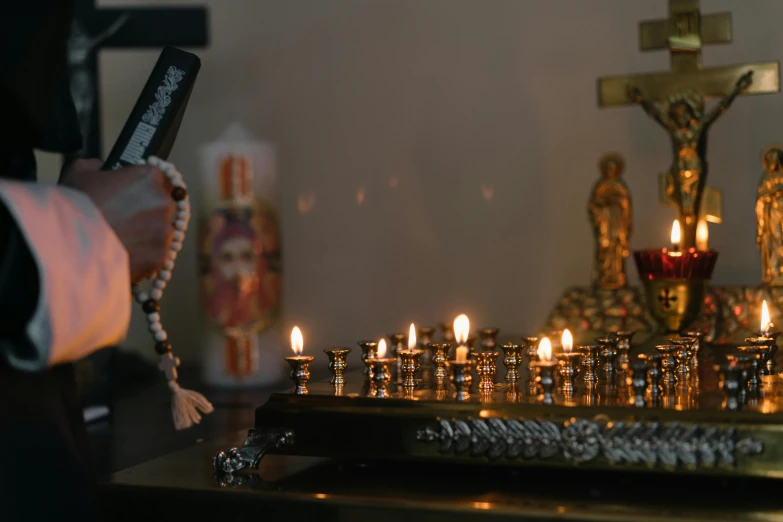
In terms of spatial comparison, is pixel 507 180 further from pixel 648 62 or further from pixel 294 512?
pixel 294 512

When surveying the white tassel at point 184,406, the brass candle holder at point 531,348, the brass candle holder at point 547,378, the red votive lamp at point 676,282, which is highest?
the red votive lamp at point 676,282

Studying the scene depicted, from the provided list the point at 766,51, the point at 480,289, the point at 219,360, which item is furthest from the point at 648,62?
the point at 219,360

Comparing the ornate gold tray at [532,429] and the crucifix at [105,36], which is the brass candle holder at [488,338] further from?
the crucifix at [105,36]

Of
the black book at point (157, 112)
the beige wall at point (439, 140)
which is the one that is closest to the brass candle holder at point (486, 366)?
the black book at point (157, 112)

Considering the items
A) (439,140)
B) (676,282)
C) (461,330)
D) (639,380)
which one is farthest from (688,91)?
(639,380)

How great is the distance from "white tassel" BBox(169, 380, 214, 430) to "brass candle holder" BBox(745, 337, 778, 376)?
45 centimetres

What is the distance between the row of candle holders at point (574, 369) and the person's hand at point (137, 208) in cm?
21

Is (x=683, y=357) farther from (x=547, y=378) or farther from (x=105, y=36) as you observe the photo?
(x=105, y=36)

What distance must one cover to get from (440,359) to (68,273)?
1.32 feet

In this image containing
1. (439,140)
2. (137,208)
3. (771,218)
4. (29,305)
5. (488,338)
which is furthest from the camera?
(439,140)

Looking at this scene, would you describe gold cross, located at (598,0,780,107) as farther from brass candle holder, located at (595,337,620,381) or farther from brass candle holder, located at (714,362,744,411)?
brass candle holder, located at (714,362,744,411)

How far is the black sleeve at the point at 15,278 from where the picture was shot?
0.50 m

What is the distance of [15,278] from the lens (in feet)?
1.64

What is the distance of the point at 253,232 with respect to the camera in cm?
141
